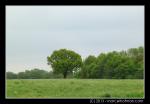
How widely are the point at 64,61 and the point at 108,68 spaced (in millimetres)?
320

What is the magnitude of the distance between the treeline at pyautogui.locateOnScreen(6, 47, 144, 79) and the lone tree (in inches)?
1.2

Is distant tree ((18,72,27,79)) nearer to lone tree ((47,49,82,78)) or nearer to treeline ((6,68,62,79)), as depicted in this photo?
treeline ((6,68,62,79))

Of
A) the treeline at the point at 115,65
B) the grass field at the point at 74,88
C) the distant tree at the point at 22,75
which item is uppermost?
the treeline at the point at 115,65

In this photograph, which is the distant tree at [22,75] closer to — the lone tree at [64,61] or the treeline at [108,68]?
the treeline at [108,68]

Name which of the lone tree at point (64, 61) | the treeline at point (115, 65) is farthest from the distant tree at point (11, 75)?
the treeline at point (115, 65)

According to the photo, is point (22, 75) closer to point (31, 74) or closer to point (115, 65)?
point (31, 74)

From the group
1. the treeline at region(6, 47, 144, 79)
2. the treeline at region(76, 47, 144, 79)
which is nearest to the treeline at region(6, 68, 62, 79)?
the treeline at region(6, 47, 144, 79)

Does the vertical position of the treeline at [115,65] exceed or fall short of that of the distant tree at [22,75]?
it exceeds it

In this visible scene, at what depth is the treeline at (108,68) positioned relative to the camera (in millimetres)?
5879

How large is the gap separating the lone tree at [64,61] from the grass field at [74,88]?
0.26 ft

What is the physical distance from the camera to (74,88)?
19.2 ft

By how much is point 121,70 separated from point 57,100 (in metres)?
0.51
